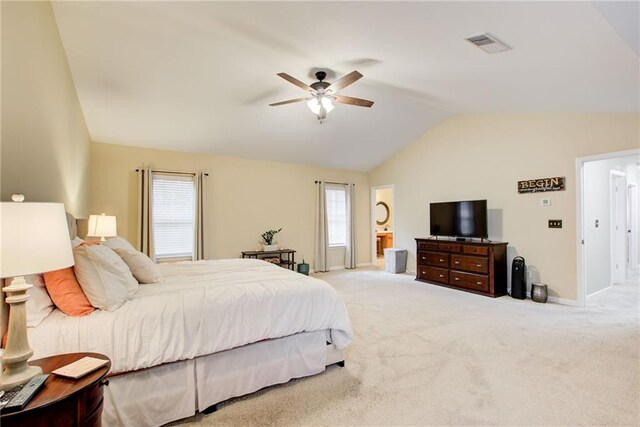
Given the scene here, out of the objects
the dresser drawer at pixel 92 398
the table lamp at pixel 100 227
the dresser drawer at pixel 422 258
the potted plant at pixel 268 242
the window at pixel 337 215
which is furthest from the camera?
the window at pixel 337 215

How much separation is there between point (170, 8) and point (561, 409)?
4078 millimetres

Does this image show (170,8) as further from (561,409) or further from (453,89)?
(561,409)

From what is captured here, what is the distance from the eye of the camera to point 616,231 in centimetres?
566

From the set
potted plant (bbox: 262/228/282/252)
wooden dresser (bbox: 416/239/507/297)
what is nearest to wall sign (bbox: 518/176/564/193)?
wooden dresser (bbox: 416/239/507/297)

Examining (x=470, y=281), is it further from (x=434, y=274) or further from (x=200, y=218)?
(x=200, y=218)

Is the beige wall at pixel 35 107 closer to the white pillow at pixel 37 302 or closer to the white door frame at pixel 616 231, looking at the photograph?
the white pillow at pixel 37 302

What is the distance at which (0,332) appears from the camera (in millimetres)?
1515

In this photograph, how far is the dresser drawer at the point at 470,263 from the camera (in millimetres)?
4812

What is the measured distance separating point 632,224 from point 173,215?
31.1ft

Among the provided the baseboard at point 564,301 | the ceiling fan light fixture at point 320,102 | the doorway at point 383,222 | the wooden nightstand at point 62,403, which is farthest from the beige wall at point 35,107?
the doorway at point 383,222

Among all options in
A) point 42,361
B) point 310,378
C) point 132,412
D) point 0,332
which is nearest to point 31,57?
point 0,332

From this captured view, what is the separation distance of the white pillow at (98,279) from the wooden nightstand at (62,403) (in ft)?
1.46

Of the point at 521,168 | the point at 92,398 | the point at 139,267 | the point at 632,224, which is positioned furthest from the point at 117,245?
the point at 632,224

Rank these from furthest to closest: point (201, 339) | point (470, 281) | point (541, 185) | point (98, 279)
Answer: point (470, 281), point (541, 185), point (201, 339), point (98, 279)
